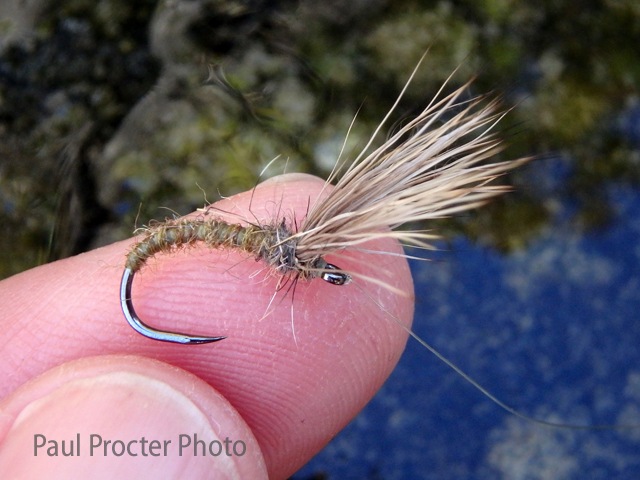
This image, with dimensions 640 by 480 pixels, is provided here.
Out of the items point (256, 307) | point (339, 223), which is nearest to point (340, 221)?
point (339, 223)

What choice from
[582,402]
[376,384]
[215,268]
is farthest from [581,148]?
[215,268]

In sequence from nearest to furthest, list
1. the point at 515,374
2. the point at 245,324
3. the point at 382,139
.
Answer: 1. the point at 245,324
2. the point at 515,374
3. the point at 382,139

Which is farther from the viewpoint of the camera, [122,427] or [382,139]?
[382,139]

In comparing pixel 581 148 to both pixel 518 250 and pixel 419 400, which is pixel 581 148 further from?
pixel 419 400

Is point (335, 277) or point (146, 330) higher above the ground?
point (335, 277)

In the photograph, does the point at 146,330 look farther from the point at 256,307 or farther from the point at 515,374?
the point at 515,374
